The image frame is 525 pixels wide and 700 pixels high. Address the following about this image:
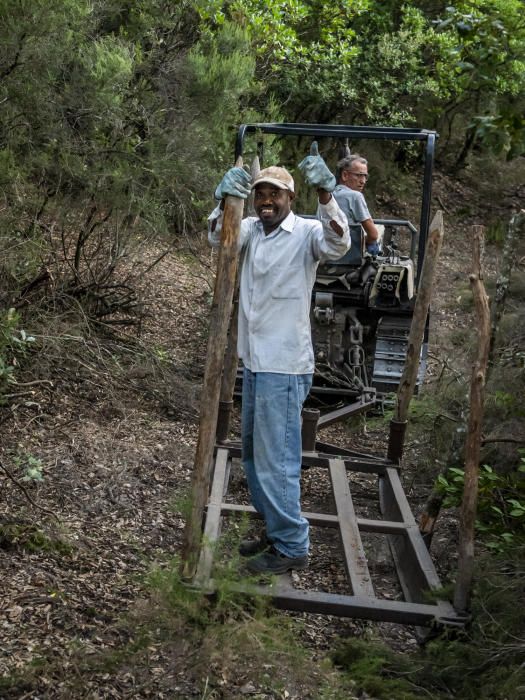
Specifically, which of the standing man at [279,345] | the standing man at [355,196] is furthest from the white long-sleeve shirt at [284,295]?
the standing man at [355,196]

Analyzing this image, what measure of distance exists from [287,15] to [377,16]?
390 cm

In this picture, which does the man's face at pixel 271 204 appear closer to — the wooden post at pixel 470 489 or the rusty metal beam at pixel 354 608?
the wooden post at pixel 470 489

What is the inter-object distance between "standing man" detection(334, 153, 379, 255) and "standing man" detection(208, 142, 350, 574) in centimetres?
282

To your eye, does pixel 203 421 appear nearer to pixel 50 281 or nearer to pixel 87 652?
pixel 87 652

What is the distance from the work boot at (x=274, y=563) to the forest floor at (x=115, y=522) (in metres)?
0.25

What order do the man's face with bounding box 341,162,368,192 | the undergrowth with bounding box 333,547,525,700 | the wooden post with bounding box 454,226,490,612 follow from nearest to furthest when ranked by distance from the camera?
the undergrowth with bounding box 333,547,525,700, the wooden post with bounding box 454,226,490,612, the man's face with bounding box 341,162,368,192

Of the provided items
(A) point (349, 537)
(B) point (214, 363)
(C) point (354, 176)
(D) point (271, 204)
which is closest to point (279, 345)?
(B) point (214, 363)

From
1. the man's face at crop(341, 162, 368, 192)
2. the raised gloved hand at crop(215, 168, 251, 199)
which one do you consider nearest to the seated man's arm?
the man's face at crop(341, 162, 368, 192)

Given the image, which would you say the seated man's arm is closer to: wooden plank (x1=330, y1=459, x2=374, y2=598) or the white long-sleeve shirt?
wooden plank (x1=330, y1=459, x2=374, y2=598)

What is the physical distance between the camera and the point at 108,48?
766 centimetres

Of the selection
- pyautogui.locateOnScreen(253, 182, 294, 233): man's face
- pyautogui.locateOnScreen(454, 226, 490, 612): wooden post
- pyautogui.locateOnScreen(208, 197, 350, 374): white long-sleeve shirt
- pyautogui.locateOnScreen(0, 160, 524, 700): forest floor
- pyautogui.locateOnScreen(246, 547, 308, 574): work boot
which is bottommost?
pyautogui.locateOnScreen(0, 160, 524, 700): forest floor

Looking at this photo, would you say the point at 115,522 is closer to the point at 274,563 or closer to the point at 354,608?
the point at 274,563

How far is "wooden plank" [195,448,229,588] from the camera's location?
12.9ft

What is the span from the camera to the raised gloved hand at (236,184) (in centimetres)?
400
